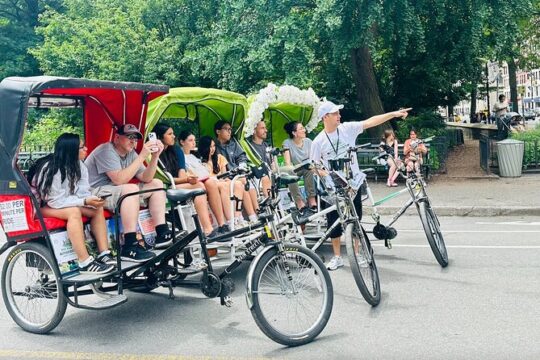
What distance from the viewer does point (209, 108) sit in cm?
905

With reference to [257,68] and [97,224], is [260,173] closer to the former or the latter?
[97,224]

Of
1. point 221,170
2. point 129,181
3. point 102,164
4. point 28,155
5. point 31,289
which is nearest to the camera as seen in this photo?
point 31,289

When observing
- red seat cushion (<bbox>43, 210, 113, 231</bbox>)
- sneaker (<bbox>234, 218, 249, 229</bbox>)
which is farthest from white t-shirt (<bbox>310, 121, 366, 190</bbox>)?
red seat cushion (<bbox>43, 210, 113, 231</bbox>)

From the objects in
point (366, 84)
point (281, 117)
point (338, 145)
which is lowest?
point (338, 145)

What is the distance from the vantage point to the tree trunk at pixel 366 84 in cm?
1991

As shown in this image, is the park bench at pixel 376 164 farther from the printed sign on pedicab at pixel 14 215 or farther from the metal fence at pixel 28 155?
the printed sign on pedicab at pixel 14 215

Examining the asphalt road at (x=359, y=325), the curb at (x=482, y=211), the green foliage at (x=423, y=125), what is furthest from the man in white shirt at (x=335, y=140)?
the green foliage at (x=423, y=125)

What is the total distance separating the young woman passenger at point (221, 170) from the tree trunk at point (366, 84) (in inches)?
479

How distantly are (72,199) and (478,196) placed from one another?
33.8 feet

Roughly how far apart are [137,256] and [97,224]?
1.46 feet

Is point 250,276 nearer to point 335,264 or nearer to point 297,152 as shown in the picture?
point 335,264

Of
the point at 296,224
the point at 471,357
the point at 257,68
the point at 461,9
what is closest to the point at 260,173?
the point at 296,224

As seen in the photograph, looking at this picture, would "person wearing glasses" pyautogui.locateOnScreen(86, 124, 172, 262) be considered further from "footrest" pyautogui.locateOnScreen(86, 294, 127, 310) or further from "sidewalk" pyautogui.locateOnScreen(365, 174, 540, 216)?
"sidewalk" pyautogui.locateOnScreen(365, 174, 540, 216)

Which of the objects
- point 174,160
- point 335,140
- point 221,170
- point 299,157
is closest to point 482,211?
point 299,157
